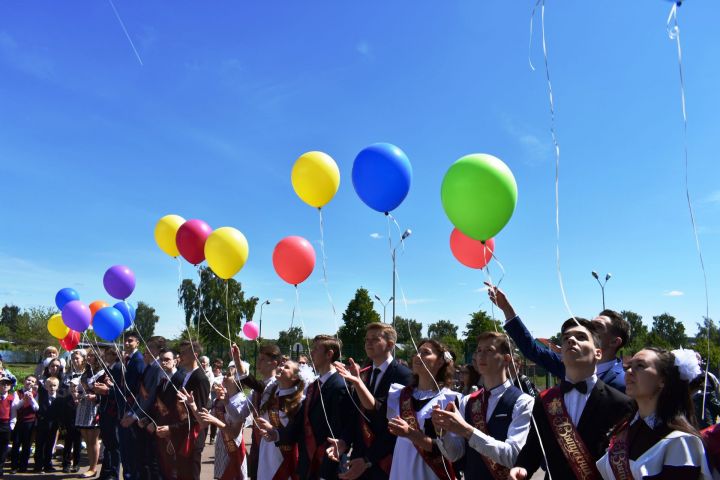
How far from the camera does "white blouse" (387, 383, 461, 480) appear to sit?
3.90 metres

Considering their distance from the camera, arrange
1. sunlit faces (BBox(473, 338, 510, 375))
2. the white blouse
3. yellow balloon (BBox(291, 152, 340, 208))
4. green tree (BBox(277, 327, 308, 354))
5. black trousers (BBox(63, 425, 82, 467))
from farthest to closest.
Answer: green tree (BBox(277, 327, 308, 354)), black trousers (BBox(63, 425, 82, 467)), yellow balloon (BBox(291, 152, 340, 208)), the white blouse, sunlit faces (BBox(473, 338, 510, 375))

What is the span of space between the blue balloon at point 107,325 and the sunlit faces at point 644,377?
7.59 m

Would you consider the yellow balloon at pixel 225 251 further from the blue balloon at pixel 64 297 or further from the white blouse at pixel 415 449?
the blue balloon at pixel 64 297

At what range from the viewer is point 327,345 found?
5.02m

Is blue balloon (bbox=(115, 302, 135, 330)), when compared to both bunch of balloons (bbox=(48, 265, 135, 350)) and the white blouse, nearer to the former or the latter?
bunch of balloons (bbox=(48, 265, 135, 350))

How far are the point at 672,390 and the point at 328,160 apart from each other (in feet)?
13.2

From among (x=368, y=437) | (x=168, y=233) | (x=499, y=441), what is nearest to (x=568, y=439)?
(x=499, y=441)

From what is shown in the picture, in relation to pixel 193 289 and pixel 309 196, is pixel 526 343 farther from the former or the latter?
pixel 193 289

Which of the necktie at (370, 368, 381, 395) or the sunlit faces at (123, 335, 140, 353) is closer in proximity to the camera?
the necktie at (370, 368, 381, 395)

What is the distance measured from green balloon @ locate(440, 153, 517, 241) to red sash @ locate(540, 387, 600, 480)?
1.37m

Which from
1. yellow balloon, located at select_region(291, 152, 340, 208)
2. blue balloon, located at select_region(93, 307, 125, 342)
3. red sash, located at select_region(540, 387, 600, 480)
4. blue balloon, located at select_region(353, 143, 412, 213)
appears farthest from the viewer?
blue balloon, located at select_region(93, 307, 125, 342)

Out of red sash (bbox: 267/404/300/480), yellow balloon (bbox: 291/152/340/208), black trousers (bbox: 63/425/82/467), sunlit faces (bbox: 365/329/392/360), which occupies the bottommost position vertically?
black trousers (bbox: 63/425/82/467)

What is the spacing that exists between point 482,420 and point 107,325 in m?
6.68

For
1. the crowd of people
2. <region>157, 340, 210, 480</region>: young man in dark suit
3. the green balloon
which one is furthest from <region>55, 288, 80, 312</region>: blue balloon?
the green balloon
